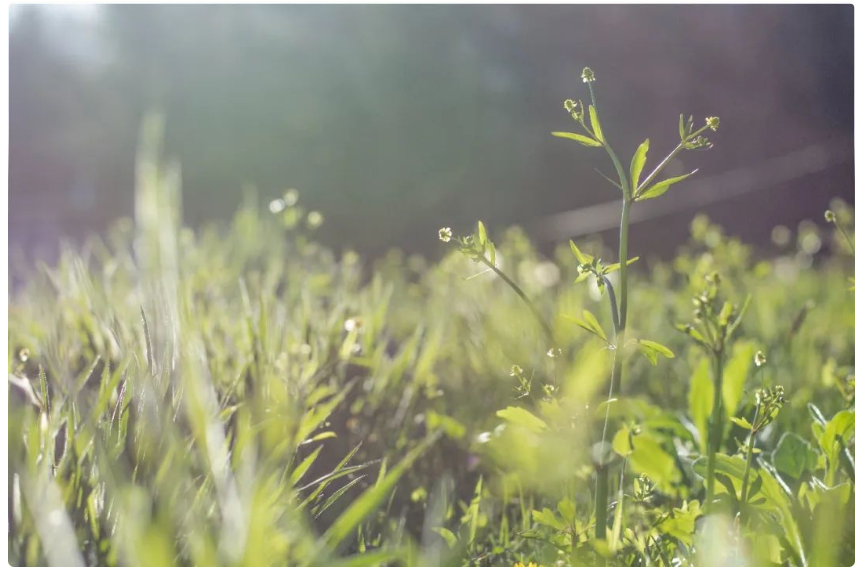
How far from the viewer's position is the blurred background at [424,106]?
114 cm

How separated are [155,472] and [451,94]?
105cm

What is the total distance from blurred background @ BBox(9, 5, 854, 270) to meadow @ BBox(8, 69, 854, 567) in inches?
6.1

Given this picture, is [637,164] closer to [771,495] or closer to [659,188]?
[659,188]

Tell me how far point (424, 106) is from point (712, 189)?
24.5 inches

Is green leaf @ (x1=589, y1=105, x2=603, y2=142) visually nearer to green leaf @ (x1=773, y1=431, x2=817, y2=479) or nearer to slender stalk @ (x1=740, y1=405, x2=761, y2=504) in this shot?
slender stalk @ (x1=740, y1=405, x2=761, y2=504)

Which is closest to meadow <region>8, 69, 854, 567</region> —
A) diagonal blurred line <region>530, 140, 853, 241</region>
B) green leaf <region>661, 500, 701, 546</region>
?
green leaf <region>661, 500, 701, 546</region>

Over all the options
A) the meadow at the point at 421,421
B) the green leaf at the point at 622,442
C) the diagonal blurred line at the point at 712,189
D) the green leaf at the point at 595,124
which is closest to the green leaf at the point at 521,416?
the meadow at the point at 421,421

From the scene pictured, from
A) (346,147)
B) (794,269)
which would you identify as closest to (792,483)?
(794,269)

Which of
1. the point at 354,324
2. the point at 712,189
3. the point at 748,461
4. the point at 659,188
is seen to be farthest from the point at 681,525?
the point at 712,189

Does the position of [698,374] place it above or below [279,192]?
below

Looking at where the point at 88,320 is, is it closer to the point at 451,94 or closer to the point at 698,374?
the point at 698,374

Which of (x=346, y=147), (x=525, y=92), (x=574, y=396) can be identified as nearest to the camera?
(x=574, y=396)

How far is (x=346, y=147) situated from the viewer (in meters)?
1.68

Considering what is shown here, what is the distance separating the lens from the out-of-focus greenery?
0.54 metres
